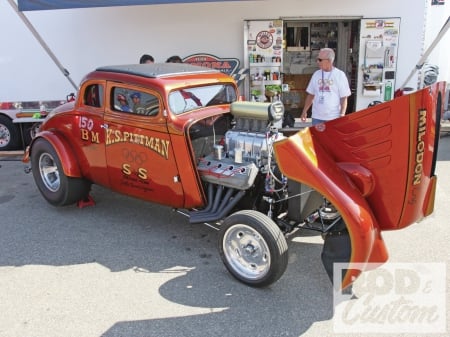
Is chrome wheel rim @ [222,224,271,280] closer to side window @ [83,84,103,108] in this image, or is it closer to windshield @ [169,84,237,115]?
windshield @ [169,84,237,115]

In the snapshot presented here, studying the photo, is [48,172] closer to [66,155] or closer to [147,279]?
[66,155]

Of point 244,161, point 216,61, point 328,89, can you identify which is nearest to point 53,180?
point 244,161

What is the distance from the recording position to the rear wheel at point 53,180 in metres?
4.94

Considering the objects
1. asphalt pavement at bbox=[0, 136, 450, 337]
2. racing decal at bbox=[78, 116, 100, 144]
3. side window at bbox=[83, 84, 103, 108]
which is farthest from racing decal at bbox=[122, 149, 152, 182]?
side window at bbox=[83, 84, 103, 108]

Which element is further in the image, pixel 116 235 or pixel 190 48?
pixel 190 48

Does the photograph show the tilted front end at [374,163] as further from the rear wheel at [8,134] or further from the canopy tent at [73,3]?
the rear wheel at [8,134]

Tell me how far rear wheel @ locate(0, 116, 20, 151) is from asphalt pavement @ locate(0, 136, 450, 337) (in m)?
3.87

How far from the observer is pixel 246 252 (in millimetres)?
3506

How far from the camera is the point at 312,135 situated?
10.9ft

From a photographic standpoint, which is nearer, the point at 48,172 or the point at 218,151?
the point at 218,151

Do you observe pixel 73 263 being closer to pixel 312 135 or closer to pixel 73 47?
pixel 312 135

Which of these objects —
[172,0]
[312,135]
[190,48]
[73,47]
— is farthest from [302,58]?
[312,135]

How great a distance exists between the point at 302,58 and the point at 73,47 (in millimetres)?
5269

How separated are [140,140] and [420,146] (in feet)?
8.39
